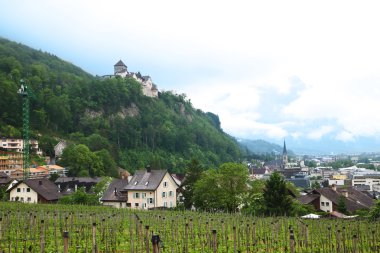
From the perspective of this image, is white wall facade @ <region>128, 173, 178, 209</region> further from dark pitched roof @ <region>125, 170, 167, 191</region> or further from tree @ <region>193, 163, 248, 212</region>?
tree @ <region>193, 163, 248, 212</region>

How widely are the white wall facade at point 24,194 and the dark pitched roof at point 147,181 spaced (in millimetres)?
13414

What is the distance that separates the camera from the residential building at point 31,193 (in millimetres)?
60594

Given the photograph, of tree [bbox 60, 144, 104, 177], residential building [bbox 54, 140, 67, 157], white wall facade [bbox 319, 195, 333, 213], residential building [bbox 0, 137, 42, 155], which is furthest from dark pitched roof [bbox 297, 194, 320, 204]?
residential building [bbox 0, 137, 42, 155]

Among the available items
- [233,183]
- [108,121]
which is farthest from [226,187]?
[108,121]

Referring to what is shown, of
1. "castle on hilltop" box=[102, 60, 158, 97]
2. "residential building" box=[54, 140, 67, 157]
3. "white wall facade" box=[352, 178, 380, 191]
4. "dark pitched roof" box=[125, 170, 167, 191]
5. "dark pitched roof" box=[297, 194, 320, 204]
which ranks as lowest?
→ "white wall facade" box=[352, 178, 380, 191]

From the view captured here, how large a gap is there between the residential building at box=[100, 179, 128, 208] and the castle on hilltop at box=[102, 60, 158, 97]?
365 feet

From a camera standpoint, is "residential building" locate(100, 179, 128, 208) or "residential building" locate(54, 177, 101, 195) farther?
"residential building" locate(54, 177, 101, 195)

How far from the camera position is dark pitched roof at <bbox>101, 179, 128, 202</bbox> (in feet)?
196

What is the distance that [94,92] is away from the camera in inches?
5969

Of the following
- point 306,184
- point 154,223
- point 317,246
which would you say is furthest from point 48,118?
point 317,246

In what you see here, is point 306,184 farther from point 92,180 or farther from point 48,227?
point 48,227

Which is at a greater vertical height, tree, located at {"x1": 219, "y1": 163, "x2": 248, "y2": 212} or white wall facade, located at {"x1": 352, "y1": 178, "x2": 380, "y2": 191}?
tree, located at {"x1": 219, "y1": 163, "x2": 248, "y2": 212}

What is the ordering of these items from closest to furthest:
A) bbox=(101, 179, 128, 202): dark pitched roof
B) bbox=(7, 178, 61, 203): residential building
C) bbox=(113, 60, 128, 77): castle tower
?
1. bbox=(101, 179, 128, 202): dark pitched roof
2. bbox=(7, 178, 61, 203): residential building
3. bbox=(113, 60, 128, 77): castle tower

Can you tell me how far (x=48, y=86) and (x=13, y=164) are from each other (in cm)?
4683
